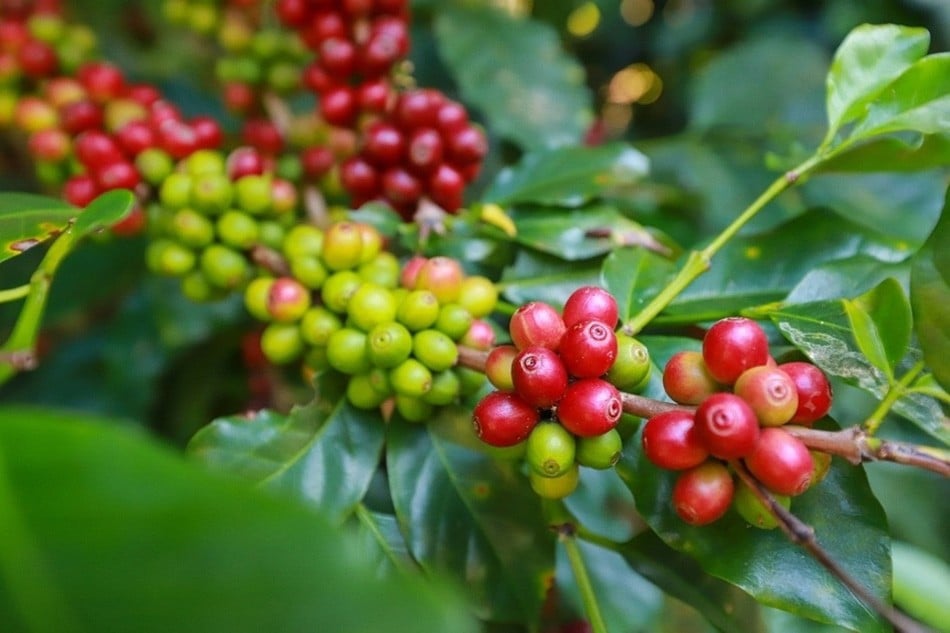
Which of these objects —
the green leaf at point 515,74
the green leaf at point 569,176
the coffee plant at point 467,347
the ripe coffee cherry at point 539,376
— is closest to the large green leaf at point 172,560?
the coffee plant at point 467,347

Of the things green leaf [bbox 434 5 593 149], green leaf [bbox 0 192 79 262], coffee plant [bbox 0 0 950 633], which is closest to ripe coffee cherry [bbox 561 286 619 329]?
coffee plant [bbox 0 0 950 633]

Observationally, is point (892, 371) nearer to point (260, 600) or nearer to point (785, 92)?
point (260, 600)

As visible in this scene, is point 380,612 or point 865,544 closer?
point 380,612

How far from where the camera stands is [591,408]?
1.66 feet

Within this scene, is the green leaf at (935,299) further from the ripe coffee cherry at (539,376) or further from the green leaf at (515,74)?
the green leaf at (515,74)

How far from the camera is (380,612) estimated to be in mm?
261

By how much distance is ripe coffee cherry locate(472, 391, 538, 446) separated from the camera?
53 centimetres

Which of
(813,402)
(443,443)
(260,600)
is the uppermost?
(260,600)

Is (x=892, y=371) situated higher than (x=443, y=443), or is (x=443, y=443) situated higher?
(x=892, y=371)

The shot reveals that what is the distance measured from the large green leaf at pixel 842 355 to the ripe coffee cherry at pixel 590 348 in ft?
0.49

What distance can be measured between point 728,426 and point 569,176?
1.53 ft

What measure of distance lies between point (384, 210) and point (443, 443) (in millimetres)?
282

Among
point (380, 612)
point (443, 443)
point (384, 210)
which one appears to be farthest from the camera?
point (384, 210)

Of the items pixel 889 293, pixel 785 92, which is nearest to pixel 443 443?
pixel 889 293
